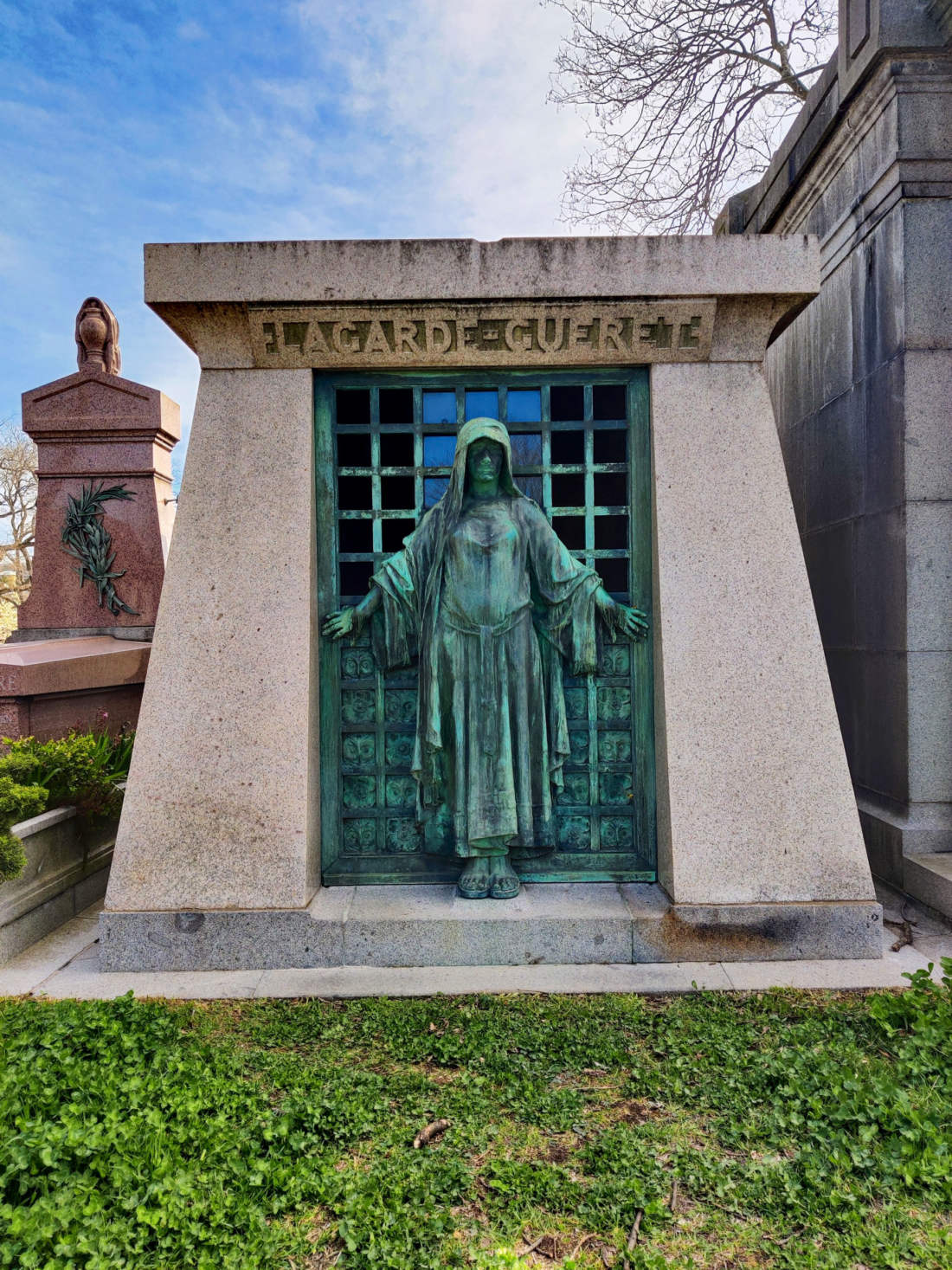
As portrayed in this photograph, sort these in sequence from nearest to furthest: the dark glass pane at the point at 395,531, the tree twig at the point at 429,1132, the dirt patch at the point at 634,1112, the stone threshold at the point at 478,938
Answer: the tree twig at the point at 429,1132
the dirt patch at the point at 634,1112
the stone threshold at the point at 478,938
the dark glass pane at the point at 395,531

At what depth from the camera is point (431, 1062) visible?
3244 millimetres

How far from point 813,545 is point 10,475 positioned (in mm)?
23378

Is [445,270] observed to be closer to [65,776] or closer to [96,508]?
[65,776]

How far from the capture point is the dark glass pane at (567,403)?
181 inches

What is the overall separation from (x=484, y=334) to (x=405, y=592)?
152 centimetres

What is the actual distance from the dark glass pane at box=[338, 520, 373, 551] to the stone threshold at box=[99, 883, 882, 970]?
80.9 inches

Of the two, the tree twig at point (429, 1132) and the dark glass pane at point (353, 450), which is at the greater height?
the dark glass pane at point (353, 450)

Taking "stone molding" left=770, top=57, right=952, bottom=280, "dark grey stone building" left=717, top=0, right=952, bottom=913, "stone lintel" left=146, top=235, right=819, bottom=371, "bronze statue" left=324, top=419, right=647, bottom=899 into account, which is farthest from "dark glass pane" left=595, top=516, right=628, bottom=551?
"stone molding" left=770, top=57, right=952, bottom=280

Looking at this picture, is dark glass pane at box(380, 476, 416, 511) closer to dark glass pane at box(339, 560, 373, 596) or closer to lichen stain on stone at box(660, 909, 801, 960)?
dark glass pane at box(339, 560, 373, 596)

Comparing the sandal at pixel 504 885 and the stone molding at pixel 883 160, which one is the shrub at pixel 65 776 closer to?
the sandal at pixel 504 885

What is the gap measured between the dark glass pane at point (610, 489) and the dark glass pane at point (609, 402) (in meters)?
0.35

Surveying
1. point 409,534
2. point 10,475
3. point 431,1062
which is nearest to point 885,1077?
point 431,1062

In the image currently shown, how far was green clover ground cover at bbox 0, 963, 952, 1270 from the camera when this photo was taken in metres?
→ 2.27

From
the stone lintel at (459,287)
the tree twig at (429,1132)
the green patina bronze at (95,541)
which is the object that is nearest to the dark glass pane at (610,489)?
the stone lintel at (459,287)
